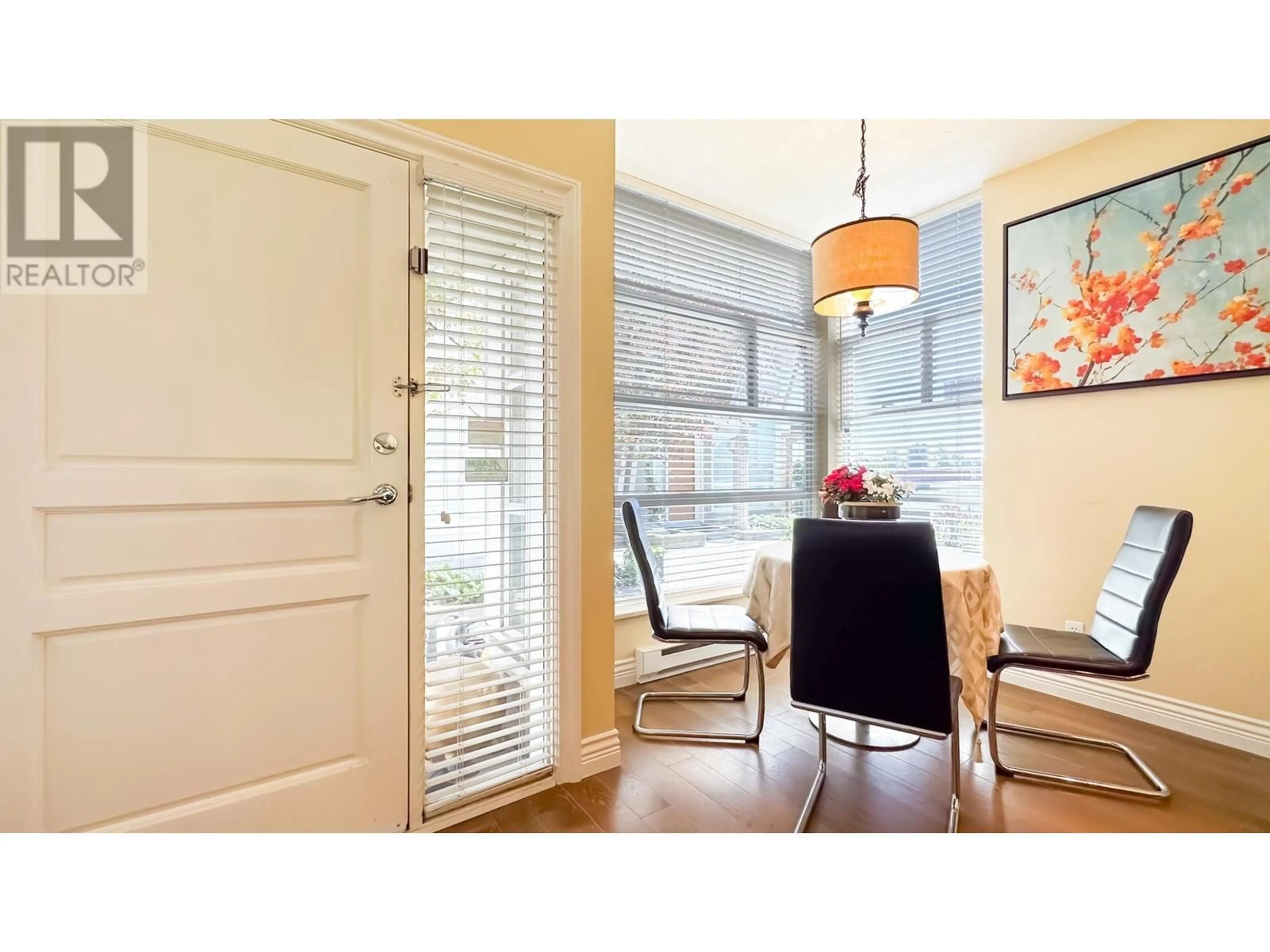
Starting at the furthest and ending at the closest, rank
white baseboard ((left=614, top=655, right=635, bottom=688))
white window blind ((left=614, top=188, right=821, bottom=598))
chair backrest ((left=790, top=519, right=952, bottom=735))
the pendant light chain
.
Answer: white window blind ((left=614, top=188, right=821, bottom=598))
white baseboard ((left=614, top=655, right=635, bottom=688))
the pendant light chain
chair backrest ((left=790, top=519, right=952, bottom=735))

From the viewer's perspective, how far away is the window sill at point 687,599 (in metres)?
2.78

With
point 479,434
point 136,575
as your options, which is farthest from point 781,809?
point 136,575

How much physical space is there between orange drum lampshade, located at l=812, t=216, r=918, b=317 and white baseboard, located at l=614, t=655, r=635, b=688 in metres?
→ 2.07

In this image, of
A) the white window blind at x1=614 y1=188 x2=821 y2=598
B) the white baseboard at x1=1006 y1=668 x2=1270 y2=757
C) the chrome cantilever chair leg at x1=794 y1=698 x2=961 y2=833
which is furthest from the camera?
the white window blind at x1=614 y1=188 x2=821 y2=598

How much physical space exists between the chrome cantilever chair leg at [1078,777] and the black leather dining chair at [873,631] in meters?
0.36

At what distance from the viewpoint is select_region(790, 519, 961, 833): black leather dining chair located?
143 centimetres

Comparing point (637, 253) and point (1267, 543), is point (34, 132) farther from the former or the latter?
point (1267, 543)

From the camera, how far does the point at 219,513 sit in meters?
1.28

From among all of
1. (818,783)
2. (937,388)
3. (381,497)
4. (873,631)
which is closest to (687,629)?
(818,783)

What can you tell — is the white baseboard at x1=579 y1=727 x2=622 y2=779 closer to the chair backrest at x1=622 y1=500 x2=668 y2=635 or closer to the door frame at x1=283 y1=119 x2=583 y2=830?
the door frame at x1=283 y1=119 x2=583 y2=830

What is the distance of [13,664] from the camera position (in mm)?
1081

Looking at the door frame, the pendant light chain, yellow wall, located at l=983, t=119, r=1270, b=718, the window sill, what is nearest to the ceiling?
the pendant light chain
